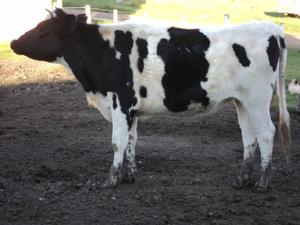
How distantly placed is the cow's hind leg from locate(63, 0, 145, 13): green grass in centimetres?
3567

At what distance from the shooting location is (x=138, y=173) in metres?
8.56

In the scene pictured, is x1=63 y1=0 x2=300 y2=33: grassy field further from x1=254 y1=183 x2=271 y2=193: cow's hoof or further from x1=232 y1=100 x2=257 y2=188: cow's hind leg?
x1=254 y1=183 x2=271 y2=193: cow's hoof

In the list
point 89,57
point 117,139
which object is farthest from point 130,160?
point 89,57

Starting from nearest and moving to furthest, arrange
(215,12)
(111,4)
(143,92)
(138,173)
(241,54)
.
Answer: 1. (241,54)
2. (143,92)
3. (138,173)
4. (215,12)
5. (111,4)

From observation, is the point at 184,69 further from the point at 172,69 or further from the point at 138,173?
the point at 138,173

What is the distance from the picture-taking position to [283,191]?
8.02m

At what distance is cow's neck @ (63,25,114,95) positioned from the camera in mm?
7906

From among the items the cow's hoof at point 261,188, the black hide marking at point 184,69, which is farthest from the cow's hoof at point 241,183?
the black hide marking at point 184,69

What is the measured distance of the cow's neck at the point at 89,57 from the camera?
7.91 metres

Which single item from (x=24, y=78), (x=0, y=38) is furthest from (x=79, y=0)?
(x=24, y=78)

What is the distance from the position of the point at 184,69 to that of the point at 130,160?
137 cm

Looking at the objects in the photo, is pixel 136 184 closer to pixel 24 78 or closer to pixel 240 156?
pixel 240 156

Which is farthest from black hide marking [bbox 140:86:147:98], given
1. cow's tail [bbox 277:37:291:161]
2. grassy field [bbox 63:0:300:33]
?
grassy field [bbox 63:0:300:33]

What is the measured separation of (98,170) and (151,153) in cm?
115
